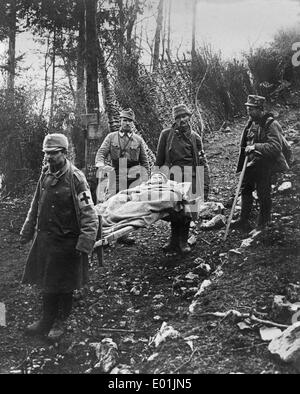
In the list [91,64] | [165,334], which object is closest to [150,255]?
[165,334]

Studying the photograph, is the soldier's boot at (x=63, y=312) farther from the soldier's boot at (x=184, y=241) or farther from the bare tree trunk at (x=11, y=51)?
the bare tree trunk at (x=11, y=51)

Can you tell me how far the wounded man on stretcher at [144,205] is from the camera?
4.89 meters

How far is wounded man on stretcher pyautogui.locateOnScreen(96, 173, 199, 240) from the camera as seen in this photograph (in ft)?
16.0

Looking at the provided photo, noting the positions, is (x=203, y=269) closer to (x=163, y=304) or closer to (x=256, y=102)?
(x=163, y=304)

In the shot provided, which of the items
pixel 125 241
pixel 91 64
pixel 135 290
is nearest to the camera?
pixel 135 290

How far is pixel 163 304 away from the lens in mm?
4879

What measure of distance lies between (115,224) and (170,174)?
1664mm

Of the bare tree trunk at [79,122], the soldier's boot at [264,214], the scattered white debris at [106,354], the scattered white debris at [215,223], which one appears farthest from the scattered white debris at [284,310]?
the bare tree trunk at [79,122]

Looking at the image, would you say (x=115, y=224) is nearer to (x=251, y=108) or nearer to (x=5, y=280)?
(x=5, y=280)

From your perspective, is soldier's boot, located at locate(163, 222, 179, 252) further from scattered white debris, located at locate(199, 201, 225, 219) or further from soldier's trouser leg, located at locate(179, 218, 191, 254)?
scattered white debris, located at locate(199, 201, 225, 219)

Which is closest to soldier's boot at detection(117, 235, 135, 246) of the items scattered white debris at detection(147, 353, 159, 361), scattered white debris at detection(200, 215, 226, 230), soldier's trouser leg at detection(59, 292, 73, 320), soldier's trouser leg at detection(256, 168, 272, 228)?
scattered white debris at detection(200, 215, 226, 230)

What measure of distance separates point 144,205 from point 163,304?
1036 millimetres

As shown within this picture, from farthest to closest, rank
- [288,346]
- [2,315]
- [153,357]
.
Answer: [2,315], [153,357], [288,346]

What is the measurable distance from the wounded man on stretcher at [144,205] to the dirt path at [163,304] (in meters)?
0.79
